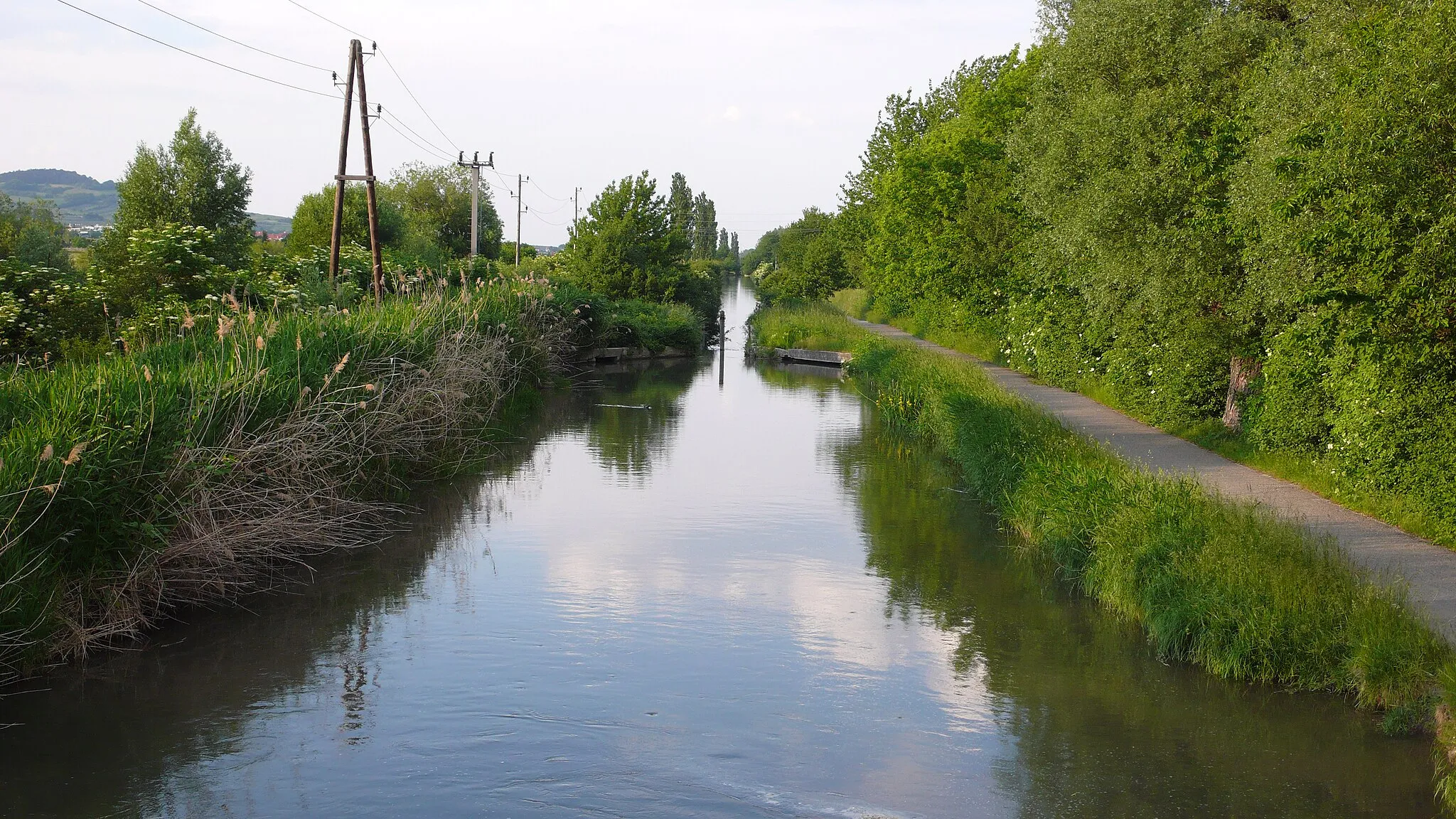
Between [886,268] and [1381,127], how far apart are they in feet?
96.2

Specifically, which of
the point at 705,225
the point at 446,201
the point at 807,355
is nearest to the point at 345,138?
the point at 807,355

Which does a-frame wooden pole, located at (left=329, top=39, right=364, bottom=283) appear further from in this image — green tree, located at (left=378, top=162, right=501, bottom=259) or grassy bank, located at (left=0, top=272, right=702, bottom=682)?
green tree, located at (left=378, top=162, right=501, bottom=259)

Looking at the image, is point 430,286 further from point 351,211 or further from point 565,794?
point 351,211

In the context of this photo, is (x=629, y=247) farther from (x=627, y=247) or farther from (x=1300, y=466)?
(x=1300, y=466)

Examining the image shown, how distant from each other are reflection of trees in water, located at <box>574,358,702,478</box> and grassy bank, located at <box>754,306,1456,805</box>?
7.74m

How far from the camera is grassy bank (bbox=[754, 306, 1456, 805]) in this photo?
7898mm

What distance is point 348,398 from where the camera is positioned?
44.1ft

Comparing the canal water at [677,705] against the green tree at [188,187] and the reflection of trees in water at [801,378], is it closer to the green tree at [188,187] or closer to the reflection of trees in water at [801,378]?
the reflection of trees in water at [801,378]

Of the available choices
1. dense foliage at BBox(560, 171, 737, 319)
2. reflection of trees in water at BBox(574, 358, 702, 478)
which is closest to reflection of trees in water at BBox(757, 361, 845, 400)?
reflection of trees in water at BBox(574, 358, 702, 478)

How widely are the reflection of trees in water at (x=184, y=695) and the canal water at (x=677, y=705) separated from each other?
1.0 inches

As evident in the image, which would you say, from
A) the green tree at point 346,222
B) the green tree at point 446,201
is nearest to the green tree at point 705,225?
the green tree at point 446,201

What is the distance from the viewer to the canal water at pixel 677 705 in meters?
7.22

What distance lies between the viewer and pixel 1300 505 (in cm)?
1259

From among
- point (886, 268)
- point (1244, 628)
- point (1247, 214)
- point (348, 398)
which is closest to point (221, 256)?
point (886, 268)
